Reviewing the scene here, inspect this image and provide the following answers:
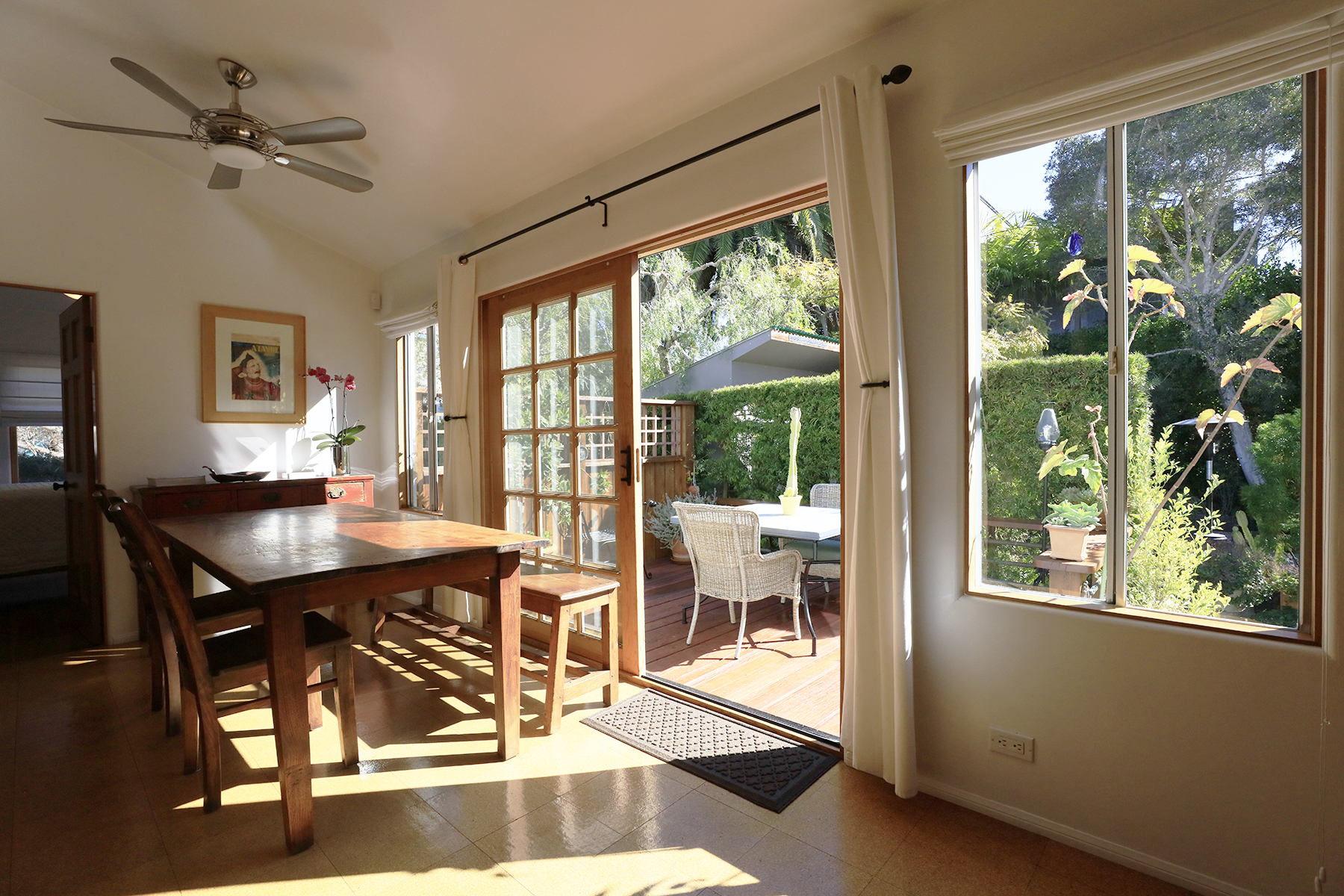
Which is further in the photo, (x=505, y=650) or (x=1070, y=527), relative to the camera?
(x=505, y=650)

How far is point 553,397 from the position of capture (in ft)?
12.0

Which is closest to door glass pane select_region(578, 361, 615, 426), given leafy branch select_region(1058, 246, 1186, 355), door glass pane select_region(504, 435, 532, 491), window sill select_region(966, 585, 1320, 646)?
door glass pane select_region(504, 435, 532, 491)

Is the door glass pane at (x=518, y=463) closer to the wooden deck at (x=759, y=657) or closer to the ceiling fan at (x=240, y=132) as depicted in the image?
the wooden deck at (x=759, y=657)

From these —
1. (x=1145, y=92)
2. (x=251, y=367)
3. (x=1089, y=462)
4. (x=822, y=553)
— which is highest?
(x=1145, y=92)

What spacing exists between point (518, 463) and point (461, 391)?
0.58 metres

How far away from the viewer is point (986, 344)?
2.06 m

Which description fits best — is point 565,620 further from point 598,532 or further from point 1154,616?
point 1154,616

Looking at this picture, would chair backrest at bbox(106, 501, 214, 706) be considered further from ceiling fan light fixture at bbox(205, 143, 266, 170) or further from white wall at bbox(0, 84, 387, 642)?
white wall at bbox(0, 84, 387, 642)

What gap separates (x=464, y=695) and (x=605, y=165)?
2652mm

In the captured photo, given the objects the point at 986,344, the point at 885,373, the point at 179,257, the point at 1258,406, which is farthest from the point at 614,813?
the point at 179,257

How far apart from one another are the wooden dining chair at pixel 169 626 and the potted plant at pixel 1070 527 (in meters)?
2.89

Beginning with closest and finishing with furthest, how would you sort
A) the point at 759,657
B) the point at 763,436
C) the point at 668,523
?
the point at 759,657 → the point at 668,523 → the point at 763,436

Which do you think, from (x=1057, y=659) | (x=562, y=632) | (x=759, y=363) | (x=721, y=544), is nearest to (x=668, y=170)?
(x=721, y=544)

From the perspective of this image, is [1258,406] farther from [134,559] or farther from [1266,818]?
[134,559]
